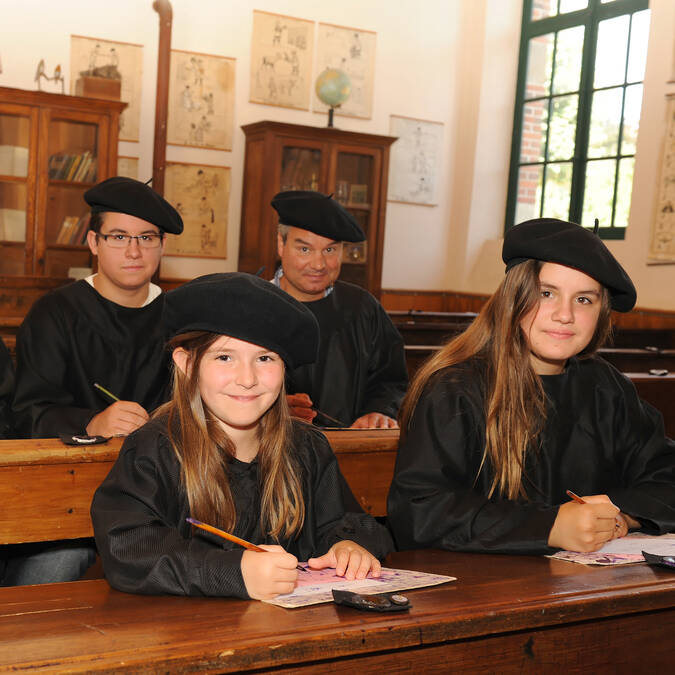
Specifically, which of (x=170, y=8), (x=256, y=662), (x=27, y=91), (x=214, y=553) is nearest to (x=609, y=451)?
(x=214, y=553)

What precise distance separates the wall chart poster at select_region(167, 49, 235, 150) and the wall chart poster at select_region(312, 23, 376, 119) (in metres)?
0.90

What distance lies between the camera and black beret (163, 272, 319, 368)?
1.92 meters

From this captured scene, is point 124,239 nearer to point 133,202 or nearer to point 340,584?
point 133,202

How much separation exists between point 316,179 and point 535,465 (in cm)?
630

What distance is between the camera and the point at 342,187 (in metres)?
8.58

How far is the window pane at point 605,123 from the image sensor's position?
859 centimetres

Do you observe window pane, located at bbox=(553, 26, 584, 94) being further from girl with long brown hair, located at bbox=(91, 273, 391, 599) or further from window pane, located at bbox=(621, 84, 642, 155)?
girl with long brown hair, located at bbox=(91, 273, 391, 599)

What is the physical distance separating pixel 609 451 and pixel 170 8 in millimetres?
6724

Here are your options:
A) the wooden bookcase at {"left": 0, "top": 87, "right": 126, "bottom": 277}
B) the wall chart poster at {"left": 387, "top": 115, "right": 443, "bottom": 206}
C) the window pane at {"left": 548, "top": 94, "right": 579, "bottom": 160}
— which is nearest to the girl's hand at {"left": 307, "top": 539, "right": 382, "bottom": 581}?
the wooden bookcase at {"left": 0, "top": 87, "right": 126, "bottom": 277}

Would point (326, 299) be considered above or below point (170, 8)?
below

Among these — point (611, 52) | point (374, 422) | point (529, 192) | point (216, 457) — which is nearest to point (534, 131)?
point (529, 192)

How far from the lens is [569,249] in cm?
224

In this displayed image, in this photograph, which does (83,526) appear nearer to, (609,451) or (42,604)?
(42,604)

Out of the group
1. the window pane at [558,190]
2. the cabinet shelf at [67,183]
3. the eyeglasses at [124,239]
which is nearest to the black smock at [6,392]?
the eyeglasses at [124,239]
